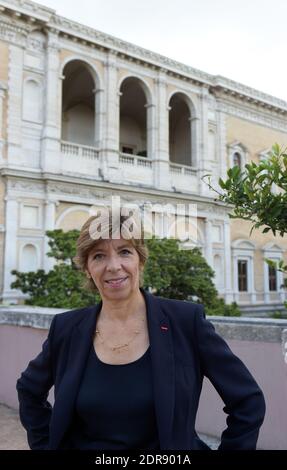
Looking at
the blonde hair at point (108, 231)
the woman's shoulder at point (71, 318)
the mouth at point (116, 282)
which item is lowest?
the woman's shoulder at point (71, 318)

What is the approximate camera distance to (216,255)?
2355cm

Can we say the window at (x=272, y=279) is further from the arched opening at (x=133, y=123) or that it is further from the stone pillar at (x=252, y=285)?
the arched opening at (x=133, y=123)

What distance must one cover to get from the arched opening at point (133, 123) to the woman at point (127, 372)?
22.3 metres

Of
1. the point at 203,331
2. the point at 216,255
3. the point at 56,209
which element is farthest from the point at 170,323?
the point at 216,255

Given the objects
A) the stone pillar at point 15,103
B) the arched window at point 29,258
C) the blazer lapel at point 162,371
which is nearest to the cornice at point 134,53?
the stone pillar at point 15,103

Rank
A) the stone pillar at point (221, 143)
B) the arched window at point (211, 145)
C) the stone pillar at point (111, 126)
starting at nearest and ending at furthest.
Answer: the stone pillar at point (111, 126), the arched window at point (211, 145), the stone pillar at point (221, 143)

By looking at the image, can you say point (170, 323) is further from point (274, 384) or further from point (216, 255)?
point (216, 255)

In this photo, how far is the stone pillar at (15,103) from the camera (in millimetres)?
17469

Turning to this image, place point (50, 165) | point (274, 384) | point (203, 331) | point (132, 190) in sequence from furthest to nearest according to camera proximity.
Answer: point (132, 190) → point (50, 165) → point (274, 384) → point (203, 331)

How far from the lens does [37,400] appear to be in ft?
6.90

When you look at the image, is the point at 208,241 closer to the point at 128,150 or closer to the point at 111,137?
the point at 128,150

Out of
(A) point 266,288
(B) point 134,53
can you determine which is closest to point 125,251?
(B) point 134,53

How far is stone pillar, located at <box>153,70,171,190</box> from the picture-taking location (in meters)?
21.3
